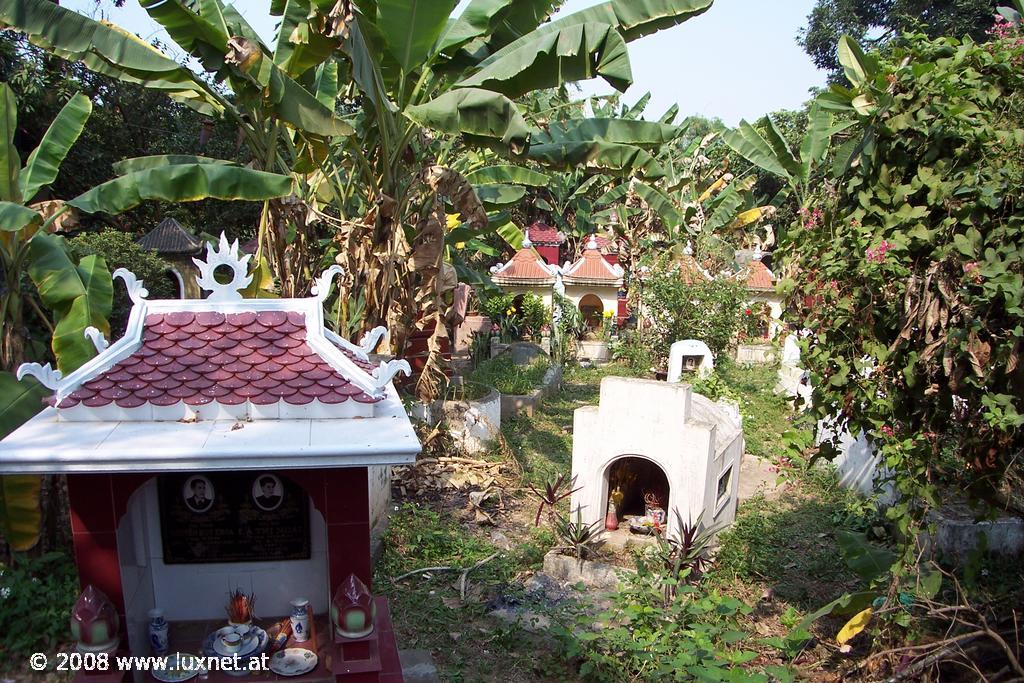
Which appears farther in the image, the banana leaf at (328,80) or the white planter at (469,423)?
the white planter at (469,423)

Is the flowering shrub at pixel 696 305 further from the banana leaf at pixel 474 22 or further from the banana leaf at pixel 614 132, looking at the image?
the banana leaf at pixel 474 22

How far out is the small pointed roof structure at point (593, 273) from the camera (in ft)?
58.5

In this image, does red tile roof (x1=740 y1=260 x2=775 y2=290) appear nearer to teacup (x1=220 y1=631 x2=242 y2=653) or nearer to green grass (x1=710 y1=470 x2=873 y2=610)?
green grass (x1=710 y1=470 x2=873 y2=610)

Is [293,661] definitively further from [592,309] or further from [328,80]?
[592,309]

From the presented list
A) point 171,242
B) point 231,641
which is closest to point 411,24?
point 231,641

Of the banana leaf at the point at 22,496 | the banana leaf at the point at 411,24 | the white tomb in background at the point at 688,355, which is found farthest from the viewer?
the white tomb in background at the point at 688,355

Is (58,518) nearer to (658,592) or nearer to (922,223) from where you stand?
(658,592)

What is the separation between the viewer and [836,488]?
9117 mm

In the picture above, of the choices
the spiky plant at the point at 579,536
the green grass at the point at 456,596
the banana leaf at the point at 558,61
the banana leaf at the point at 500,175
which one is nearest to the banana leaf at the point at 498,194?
the banana leaf at the point at 500,175

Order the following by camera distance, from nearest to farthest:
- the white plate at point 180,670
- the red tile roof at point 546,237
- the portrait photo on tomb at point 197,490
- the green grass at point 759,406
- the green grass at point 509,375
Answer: the white plate at point 180,670 < the portrait photo on tomb at point 197,490 < the green grass at point 759,406 < the green grass at point 509,375 < the red tile roof at point 546,237

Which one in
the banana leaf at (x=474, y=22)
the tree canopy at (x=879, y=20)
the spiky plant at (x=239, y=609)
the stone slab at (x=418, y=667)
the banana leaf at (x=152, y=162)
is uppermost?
the tree canopy at (x=879, y=20)

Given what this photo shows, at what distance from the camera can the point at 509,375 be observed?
12.9 m

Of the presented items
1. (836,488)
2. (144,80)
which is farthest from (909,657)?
(144,80)

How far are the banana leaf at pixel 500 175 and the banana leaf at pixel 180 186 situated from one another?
394cm
